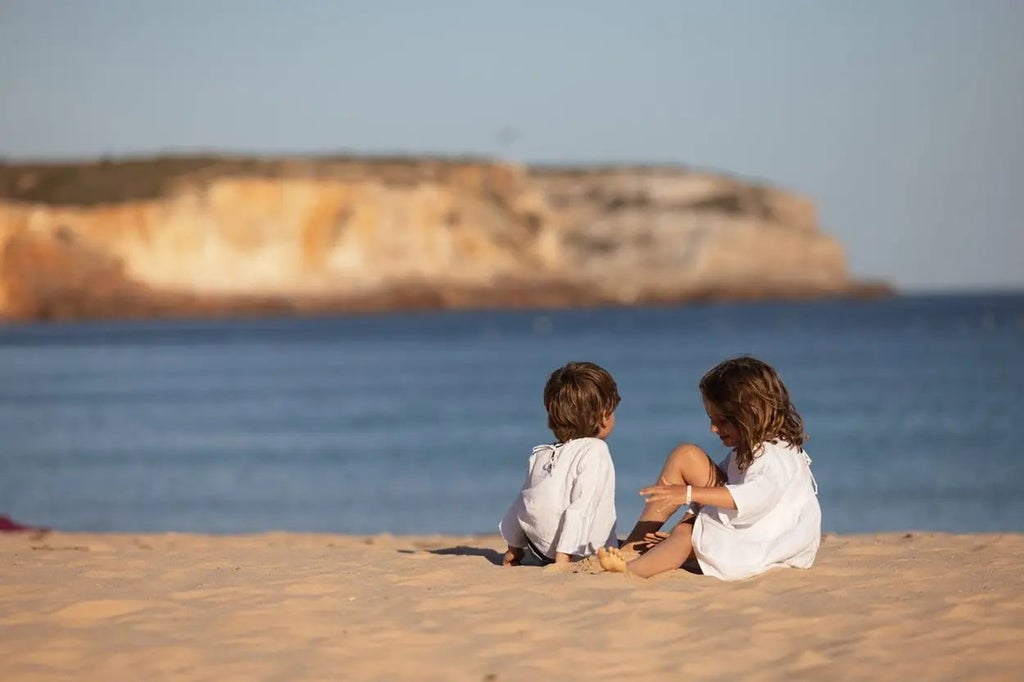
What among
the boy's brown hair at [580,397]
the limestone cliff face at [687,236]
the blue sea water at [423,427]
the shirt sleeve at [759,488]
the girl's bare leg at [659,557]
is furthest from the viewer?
the limestone cliff face at [687,236]

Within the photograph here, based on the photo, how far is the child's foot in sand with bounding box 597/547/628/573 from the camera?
602 cm

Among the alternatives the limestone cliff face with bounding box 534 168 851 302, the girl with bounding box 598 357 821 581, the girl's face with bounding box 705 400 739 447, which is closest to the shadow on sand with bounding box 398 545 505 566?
the girl with bounding box 598 357 821 581

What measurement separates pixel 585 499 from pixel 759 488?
2.54 feet

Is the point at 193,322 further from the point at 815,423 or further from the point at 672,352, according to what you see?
the point at 815,423

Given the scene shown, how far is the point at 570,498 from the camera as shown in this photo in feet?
20.7

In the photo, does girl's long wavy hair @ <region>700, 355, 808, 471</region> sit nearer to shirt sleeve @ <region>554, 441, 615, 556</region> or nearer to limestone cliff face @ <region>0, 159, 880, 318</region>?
shirt sleeve @ <region>554, 441, 615, 556</region>

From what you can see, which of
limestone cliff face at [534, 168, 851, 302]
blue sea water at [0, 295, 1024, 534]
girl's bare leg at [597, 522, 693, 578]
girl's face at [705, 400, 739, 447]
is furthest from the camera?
limestone cliff face at [534, 168, 851, 302]

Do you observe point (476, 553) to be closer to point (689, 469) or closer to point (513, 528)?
point (513, 528)

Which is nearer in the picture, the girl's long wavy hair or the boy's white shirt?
the girl's long wavy hair

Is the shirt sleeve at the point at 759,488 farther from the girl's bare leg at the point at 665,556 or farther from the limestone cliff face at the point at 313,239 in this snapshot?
the limestone cliff face at the point at 313,239

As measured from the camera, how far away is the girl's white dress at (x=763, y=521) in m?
5.91

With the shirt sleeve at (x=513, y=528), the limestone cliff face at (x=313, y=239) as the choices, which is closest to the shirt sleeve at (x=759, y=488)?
the shirt sleeve at (x=513, y=528)

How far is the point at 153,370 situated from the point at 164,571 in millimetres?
40318

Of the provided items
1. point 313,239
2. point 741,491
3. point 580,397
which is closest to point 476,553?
point 580,397
